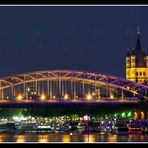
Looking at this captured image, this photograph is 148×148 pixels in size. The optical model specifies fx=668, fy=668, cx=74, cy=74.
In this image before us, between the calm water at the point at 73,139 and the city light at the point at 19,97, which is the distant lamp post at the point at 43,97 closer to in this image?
the city light at the point at 19,97

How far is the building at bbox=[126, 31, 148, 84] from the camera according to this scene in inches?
5920

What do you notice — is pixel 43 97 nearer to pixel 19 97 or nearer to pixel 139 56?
pixel 19 97

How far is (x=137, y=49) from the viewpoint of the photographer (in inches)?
6088

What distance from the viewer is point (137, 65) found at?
151500 millimetres

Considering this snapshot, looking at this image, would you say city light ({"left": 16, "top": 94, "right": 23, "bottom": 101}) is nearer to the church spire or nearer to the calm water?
the calm water

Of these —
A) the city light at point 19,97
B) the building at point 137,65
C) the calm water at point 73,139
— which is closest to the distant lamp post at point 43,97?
the city light at point 19,97

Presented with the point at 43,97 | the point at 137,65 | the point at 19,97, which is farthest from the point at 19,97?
the point at 137,65

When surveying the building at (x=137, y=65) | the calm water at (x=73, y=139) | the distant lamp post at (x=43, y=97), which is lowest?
the calm water at (x=73, y=139)

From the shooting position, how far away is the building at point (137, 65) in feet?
493

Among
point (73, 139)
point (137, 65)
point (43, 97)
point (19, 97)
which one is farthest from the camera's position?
point (137, 65)

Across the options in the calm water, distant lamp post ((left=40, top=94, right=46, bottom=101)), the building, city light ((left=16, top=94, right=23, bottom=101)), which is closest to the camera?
the calm water

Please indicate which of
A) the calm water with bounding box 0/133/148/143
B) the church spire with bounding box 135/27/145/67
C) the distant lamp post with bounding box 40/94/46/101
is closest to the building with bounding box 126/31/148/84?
the church spire with bounding box 135/27/145/67
